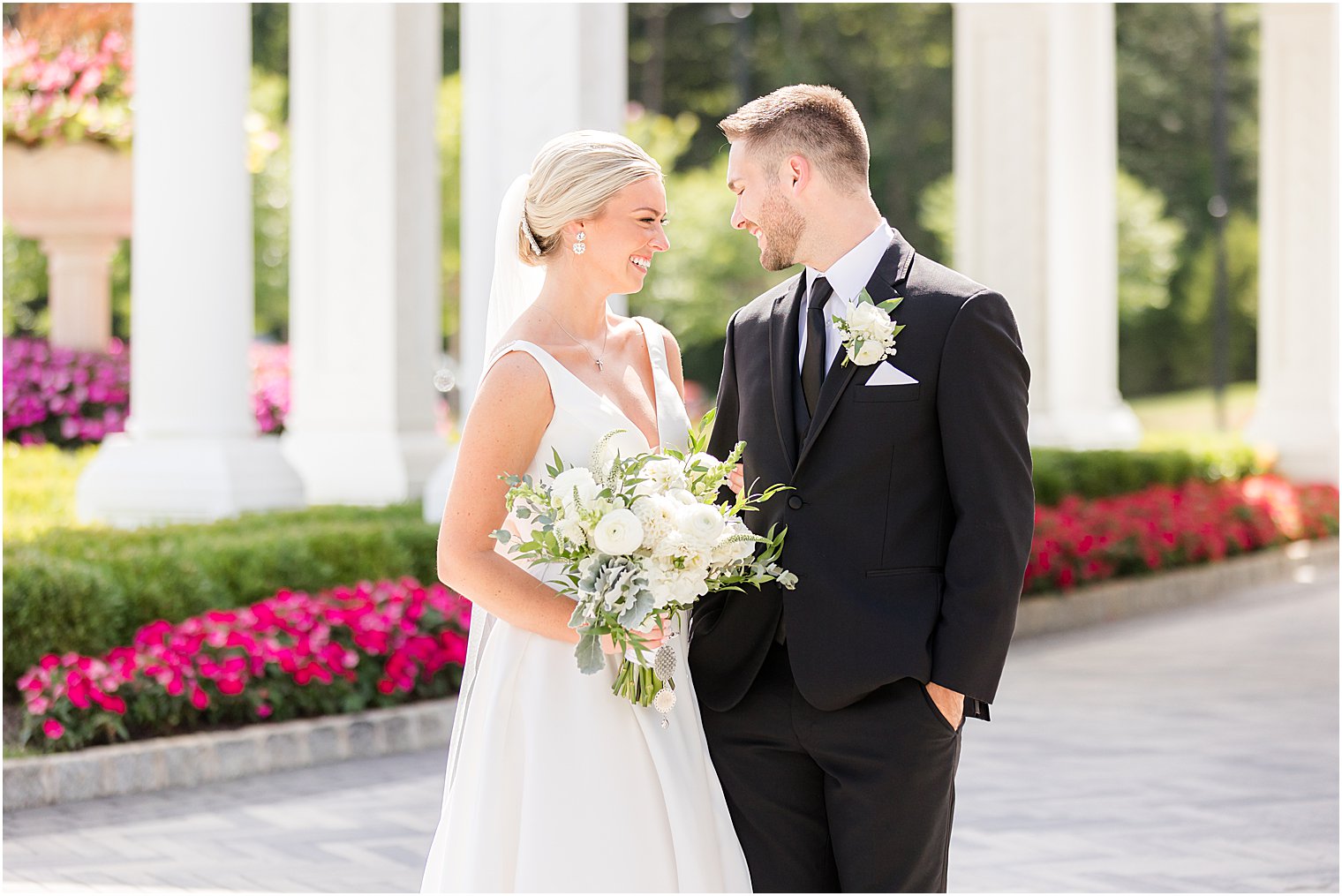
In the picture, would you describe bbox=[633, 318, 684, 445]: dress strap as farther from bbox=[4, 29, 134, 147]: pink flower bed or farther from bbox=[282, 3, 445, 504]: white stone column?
bbox=[4, 29, 134, 147]: pink flower bed

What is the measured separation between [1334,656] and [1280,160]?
37.5 ft

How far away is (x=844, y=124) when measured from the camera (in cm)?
352

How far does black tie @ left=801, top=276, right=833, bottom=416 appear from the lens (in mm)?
3547

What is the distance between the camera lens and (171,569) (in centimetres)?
784

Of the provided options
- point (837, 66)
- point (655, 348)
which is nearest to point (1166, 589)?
point (655, 348)

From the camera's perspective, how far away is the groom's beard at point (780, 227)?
3.54 metres

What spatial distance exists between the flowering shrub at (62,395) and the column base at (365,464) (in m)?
2.48

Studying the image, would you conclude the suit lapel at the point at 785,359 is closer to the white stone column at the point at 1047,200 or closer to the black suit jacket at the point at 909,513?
the black suit jacket at the point at 909,513

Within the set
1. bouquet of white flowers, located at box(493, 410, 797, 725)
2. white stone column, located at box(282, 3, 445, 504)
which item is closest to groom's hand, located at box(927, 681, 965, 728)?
bouquet of white flowers, located at box(493, 410, 797, 725)

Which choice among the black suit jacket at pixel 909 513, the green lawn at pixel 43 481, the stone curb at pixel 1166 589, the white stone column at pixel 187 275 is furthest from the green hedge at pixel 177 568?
the stone curb at pixel 1166 589

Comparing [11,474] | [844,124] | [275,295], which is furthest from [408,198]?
[275,295]

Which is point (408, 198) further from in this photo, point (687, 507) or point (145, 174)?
point (687, 507)

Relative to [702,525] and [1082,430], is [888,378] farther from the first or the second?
[1082,430]

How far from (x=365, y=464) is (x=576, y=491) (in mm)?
9652
